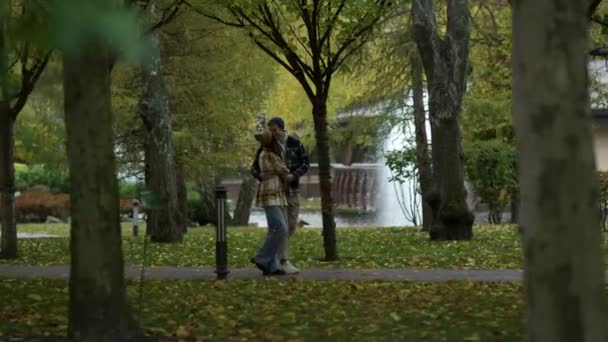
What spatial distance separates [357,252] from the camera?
16.0 metres

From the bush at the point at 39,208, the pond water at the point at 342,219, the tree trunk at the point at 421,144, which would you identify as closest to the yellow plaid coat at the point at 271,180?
the tree trunk at the point at 421,144

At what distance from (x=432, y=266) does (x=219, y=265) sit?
3.08 m

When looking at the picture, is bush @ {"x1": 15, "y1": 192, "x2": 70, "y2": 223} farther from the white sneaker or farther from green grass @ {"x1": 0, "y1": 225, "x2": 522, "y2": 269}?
the white sneaker

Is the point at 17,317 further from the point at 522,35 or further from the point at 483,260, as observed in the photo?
the point at 483,260

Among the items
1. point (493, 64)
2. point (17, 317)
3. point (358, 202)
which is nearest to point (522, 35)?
point (17, 317)

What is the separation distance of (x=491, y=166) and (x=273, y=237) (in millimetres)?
17029

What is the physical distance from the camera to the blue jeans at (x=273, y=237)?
12.0 metres

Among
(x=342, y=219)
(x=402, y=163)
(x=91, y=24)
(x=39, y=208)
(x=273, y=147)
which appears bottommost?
(x=342, y=219)

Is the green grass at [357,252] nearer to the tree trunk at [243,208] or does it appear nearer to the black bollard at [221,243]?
the black bollard at [221,243]

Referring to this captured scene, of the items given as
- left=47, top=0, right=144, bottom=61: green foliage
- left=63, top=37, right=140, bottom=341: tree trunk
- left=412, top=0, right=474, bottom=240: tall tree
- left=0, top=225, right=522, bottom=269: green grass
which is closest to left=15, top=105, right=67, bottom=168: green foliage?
left=0, top=225, right=522, bottom=269: green grass

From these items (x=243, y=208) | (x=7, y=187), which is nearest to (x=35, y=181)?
(x=243, y=208)

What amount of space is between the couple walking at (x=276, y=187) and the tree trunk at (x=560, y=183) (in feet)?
23.2

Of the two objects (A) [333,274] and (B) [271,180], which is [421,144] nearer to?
(A) [333,274]

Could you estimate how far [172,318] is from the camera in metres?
8.91
